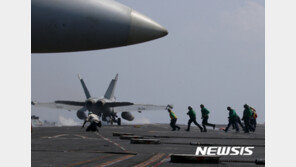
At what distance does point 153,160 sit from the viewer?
37.0 feet

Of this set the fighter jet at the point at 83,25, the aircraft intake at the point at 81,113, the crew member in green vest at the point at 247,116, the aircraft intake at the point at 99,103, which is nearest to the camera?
the fighter jet at the point at 83,25

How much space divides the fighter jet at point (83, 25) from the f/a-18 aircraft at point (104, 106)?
149 feet

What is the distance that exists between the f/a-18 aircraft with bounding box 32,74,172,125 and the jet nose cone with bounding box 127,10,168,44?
1781 inches

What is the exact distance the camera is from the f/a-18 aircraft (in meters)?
54.3

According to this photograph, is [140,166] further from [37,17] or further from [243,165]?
[37,17]

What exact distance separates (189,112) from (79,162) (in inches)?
865

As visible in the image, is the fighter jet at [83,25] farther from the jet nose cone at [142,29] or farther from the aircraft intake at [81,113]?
the aircraft intake at [81,113]

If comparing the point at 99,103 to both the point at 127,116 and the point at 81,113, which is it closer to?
the point at 81,113

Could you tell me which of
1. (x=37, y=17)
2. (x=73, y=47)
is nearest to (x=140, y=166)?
(x=73, y=47)

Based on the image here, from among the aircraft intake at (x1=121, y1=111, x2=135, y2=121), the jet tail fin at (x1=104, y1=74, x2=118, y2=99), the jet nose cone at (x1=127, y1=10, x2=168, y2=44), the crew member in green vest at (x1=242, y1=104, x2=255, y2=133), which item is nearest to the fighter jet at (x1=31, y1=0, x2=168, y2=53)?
the jet nose cone at (x1=127, y1=10, x2=168, y2=44)

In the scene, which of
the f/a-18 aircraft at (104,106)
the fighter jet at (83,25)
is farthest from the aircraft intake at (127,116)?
the fighter jet at (83,25)

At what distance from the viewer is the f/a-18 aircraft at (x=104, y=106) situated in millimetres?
54341

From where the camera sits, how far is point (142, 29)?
861 centimetres

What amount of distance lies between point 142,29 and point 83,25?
1164mm
